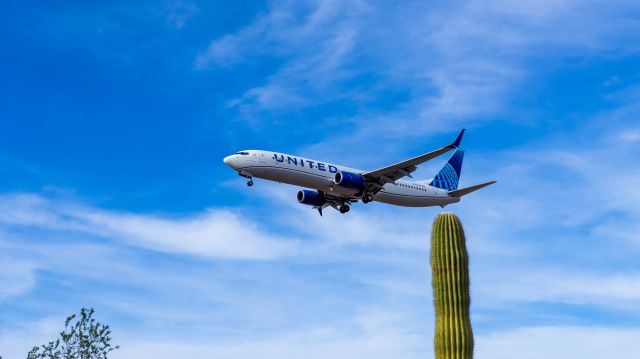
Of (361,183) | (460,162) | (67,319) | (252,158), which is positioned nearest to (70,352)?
(67,319)

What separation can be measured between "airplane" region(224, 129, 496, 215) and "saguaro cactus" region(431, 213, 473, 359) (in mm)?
25196

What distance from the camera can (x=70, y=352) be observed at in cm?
3672

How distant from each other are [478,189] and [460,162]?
61.3 ft

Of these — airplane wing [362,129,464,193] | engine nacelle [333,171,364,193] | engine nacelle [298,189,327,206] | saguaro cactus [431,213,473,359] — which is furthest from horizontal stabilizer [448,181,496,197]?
saguaro cactus [431,213,473,359]

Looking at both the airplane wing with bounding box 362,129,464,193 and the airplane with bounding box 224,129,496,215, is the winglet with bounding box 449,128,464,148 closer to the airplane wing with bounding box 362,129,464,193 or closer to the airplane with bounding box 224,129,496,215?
the airplane with bounding box 224,129,496,215

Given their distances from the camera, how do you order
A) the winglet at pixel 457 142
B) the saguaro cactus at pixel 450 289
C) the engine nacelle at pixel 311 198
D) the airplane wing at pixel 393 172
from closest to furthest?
the saguaro cactus at pixel 450 289 < the winglet at pixel 457 142 < the airplane wing at pixel 393 172 < the engine nacelle at pixel 311 198

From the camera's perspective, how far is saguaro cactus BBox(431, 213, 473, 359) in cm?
2178

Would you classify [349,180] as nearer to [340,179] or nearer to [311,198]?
[340,179]

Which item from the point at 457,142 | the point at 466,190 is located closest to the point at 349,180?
the point at 457,142

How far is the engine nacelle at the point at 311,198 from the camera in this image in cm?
6238

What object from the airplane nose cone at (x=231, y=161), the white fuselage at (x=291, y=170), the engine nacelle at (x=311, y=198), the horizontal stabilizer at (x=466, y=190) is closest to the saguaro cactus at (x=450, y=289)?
the white fuselage at (x=291, y=170)

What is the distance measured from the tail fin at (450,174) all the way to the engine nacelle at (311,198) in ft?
45.3

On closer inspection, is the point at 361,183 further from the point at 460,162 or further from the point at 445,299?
the point at 445,299

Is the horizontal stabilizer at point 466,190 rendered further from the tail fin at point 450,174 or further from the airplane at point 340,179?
the tail fin at point 450,174
